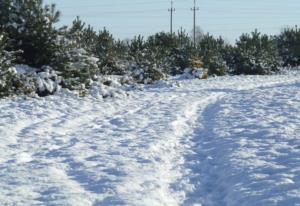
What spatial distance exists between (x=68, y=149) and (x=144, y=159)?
1.39 meters

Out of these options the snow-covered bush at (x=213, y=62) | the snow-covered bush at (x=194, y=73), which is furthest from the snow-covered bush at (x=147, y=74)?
the snow-covered bush at (x=213, y=62)

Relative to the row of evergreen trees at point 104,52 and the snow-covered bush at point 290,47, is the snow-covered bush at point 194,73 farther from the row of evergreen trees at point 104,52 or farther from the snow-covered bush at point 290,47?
the snow-covered bush at point 290,47

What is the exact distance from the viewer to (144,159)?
24.9 ft

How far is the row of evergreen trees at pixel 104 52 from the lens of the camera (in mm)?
16188

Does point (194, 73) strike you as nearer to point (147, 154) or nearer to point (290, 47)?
point (290, 47)

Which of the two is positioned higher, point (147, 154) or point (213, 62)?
point (213, 62)

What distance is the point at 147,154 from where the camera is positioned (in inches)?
312

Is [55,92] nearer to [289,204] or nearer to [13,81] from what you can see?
[13,81]

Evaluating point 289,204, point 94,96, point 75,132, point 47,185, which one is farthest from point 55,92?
point 289,204

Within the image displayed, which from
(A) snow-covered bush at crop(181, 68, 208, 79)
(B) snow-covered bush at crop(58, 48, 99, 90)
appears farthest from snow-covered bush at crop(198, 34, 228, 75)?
(B) snow-covered bush at crop(58, 48, 99, 90)

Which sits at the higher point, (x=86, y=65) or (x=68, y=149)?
(x=86, y=65)

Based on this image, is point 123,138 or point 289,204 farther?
point 123,138

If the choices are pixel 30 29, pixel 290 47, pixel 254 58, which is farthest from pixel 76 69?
pixel 290 47

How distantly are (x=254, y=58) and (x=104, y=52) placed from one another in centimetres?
1342
